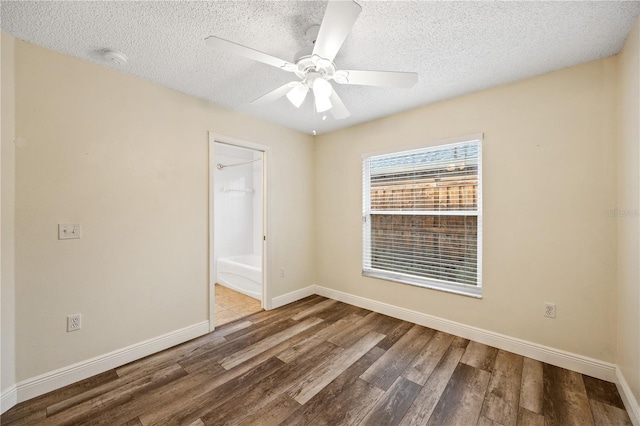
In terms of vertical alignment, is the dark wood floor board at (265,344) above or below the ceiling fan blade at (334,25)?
below

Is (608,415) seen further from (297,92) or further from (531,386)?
(297,92)

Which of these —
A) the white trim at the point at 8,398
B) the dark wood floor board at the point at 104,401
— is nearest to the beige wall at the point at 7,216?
the white trim at the point at 8,398

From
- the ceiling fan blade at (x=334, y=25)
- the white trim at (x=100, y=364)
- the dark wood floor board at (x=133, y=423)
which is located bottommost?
the dark wood floor board at (x=133, y=423)

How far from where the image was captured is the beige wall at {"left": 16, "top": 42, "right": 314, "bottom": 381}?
1.77 metres

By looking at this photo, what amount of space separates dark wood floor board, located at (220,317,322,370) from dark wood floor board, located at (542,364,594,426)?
197 centimetres

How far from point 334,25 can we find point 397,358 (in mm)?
2443

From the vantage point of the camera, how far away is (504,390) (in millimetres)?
1829

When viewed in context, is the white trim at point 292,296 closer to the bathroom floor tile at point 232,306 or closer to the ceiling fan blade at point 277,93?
the bathroom floor tile at point 232,306

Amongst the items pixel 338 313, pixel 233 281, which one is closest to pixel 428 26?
pixel 338 313

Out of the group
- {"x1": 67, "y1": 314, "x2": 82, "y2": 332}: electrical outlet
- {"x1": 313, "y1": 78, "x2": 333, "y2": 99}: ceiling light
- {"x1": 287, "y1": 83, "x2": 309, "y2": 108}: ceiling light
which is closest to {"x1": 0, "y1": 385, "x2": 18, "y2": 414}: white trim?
{"x1": 67, "y1": 314, "x2": 82, "y2": 332}: electrical outlet

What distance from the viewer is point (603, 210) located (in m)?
1.93

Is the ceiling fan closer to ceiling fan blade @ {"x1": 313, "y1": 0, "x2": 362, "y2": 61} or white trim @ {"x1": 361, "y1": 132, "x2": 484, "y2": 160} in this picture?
ceiling fan blade @ {"x1": 313, "y1": 0, "x2": 362, "y2": 61}

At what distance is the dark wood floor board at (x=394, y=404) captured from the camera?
1.58 metres

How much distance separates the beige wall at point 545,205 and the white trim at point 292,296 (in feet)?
5.16
